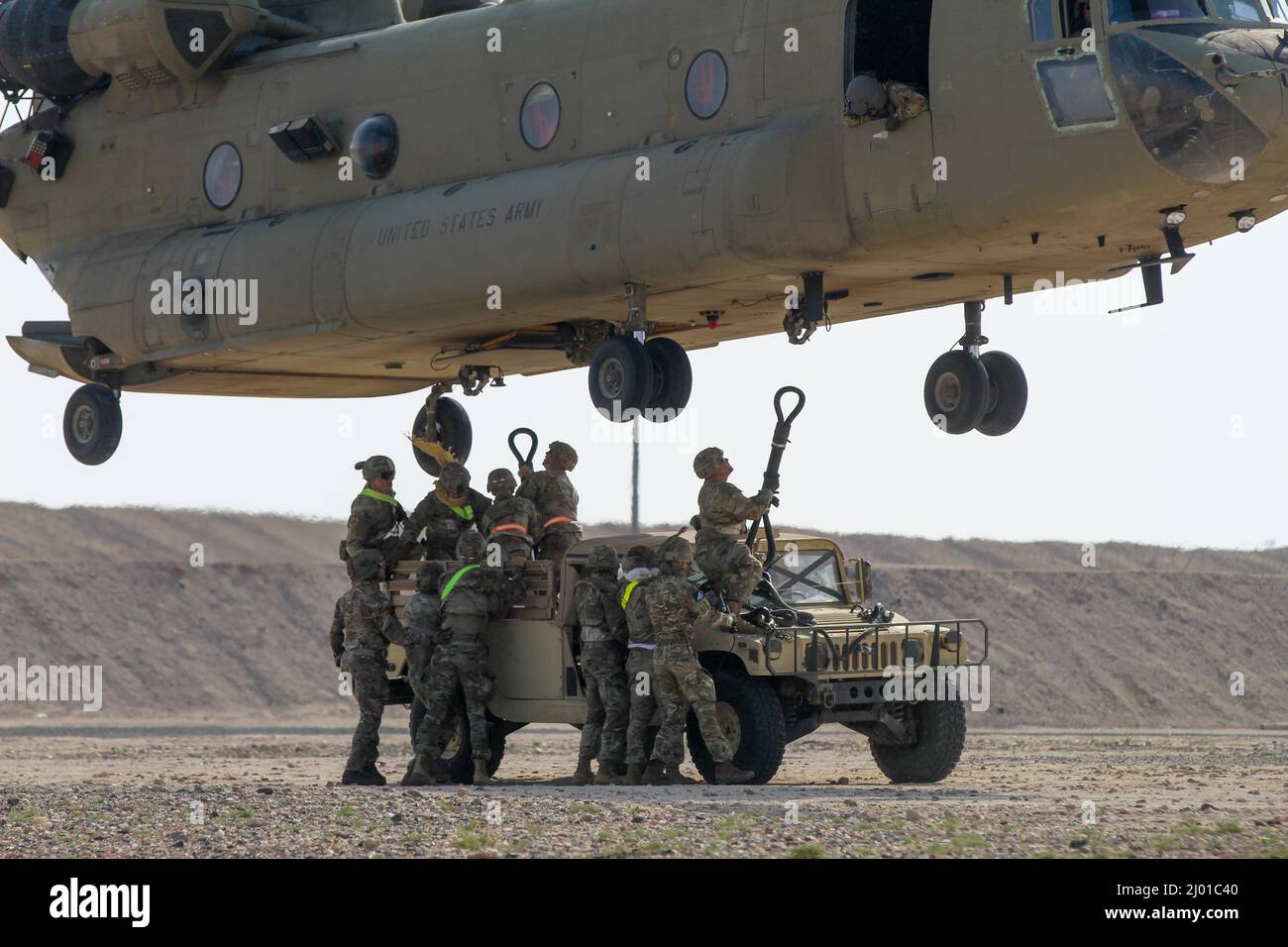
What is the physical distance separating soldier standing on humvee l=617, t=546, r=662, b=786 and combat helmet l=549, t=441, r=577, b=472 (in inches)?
77.9

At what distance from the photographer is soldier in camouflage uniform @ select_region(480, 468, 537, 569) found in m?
17.2

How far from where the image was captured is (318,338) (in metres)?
19.6

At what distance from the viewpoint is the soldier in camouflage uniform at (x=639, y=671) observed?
16.0 meters

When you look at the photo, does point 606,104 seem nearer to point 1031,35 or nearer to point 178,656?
point 1031,35

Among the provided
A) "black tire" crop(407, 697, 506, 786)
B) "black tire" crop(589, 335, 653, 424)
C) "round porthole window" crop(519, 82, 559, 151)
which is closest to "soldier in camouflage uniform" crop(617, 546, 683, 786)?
"black tire" crop(407, 697, 506, 786)

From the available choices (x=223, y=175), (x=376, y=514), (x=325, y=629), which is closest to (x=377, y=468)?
(x=376, y=514)

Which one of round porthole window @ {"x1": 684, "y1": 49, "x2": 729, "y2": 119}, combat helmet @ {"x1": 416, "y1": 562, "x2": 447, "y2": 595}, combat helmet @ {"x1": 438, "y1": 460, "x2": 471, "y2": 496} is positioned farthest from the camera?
combat helmet @ {"x1": 438, "y1": 460, "x2": 471, "y2": 496}

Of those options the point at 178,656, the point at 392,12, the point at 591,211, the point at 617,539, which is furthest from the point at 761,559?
the point at 178,656

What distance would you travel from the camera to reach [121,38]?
21031mm

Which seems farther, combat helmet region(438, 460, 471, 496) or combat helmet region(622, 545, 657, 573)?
combat helmet region(438, 460, 471, 496)

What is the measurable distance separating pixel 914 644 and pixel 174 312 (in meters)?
8.12

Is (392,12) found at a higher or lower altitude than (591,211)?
higher

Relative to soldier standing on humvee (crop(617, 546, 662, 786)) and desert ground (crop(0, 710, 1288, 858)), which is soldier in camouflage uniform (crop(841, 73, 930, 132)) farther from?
desert ground (crop(0, 710, 1288, 858))

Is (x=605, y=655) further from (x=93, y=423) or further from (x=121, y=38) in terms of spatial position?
(x=121, y=38)
